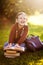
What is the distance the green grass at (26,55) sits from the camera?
1141 mm

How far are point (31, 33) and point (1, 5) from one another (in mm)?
283

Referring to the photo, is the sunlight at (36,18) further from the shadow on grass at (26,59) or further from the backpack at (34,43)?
the shadow on grass at (26,59)

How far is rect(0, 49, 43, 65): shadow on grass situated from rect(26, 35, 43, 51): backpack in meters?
0.03

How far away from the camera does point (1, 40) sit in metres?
1.22

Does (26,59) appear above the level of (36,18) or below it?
below

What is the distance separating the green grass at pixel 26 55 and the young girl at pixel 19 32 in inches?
1.3

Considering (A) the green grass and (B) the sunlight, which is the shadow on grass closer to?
(A) the green grass

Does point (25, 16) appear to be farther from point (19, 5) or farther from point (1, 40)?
point (1, 40)

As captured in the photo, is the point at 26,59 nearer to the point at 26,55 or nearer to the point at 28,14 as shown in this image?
the point at 26,55

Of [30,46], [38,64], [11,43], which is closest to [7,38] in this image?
[11,43]

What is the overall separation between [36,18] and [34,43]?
0.17 m

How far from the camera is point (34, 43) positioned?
120 cm

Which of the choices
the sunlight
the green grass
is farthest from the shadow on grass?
the sunlight

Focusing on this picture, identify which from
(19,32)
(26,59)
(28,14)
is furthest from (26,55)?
(28,14)
